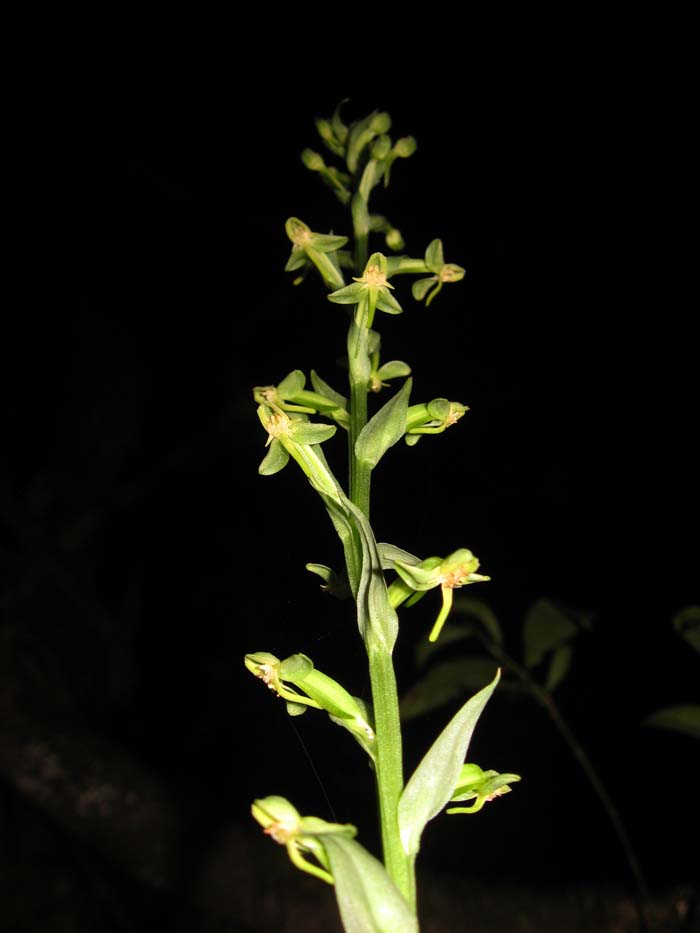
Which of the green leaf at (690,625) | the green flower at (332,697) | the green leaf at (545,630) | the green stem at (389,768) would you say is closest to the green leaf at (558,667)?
the green leaf at (545,630)

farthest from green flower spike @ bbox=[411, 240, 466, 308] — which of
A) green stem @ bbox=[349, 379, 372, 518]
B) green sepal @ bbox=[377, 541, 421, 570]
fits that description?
green sepal @ bbox=[377, 541, 421, 570]

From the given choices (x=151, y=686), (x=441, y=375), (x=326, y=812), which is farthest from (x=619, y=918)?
(x=151, y=686)

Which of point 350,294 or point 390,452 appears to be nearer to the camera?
point 350,294

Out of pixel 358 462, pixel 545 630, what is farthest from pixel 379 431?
pixel 545 630

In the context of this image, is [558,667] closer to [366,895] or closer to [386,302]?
[386,302]

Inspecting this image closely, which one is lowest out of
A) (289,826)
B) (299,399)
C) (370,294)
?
(289,826)

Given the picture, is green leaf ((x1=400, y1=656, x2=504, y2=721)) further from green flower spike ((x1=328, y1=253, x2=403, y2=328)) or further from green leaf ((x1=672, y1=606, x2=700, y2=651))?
green flower spike ((x1=328, y1=253, x2=403, y2=328))

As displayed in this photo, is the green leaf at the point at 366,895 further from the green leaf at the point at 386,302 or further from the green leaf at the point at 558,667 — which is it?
the green leaf at the point at 558,667
